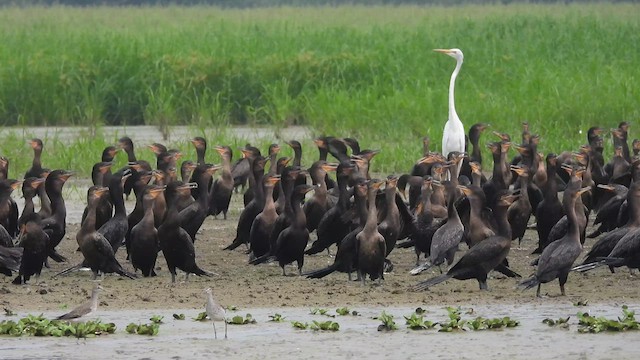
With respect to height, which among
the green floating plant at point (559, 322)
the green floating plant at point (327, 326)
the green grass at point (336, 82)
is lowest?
the green grass at point (336, 82)

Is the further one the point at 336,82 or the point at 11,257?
the point at 336,82

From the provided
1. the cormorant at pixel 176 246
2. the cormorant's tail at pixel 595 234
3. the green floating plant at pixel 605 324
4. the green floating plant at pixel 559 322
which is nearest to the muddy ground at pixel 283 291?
the cormorant at pixel 176 246

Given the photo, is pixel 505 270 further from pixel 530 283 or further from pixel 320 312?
pixel 320 312

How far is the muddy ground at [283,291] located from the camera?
11.0 metres

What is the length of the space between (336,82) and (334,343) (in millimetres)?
14964

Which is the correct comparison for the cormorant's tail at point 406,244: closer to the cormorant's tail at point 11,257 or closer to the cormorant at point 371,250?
the cormorant at point 371,250

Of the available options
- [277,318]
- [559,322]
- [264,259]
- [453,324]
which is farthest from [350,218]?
[559,322]

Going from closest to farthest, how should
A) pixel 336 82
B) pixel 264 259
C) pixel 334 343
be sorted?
pixel 334 343, pixel 264 259, pixel 336 82

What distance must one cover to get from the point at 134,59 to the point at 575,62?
6.81 metres

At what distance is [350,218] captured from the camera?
12.9m

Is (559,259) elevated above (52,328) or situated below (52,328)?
above

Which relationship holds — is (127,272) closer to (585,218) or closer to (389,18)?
(585,218)

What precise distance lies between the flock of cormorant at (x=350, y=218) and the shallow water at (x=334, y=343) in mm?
1324

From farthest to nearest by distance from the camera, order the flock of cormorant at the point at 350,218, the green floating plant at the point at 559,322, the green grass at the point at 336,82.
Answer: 1. the green grass at the point at 336,82
2. the flock of cormorant at the point at 350,218
3. the green floating plant at the point at 559,322
